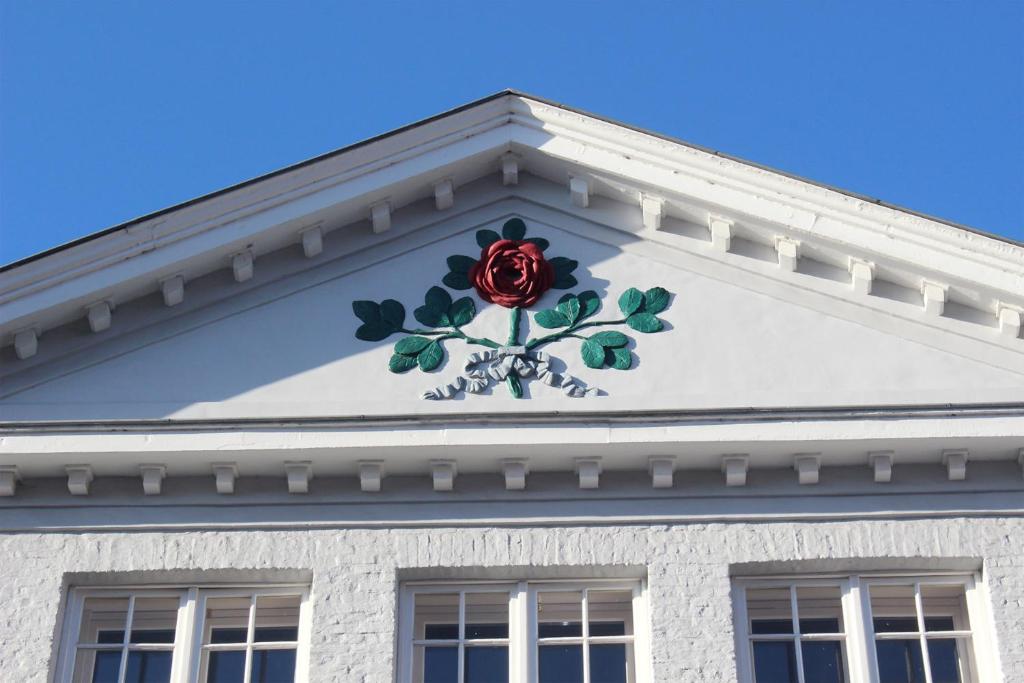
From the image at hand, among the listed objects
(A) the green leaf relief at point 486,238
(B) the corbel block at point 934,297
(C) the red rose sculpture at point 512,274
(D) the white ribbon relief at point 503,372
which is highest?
(A) the green leaf relief at point 486,238

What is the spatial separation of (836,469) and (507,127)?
11.9ft

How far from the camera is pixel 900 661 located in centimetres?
1320

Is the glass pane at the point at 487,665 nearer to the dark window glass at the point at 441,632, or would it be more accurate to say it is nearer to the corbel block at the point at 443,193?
the dark window glass at the point at 441,632

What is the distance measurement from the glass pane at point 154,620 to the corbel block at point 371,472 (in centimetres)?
154

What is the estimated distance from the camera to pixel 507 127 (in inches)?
591

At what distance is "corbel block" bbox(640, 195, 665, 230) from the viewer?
14.8 meters

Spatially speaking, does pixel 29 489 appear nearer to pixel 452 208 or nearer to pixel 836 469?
pixel 452 208

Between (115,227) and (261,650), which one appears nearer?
(261,650)

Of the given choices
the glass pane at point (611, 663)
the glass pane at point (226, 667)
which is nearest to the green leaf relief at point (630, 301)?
the glass pane at point (611, 663)

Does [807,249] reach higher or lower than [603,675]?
higher

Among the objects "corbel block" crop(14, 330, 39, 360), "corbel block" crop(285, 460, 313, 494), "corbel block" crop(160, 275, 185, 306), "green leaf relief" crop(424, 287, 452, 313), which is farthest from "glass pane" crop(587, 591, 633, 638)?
"corbel block" crop(14, 330, 39, 360)

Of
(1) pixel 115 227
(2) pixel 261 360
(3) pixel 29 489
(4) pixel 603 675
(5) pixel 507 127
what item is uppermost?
(5) pixel 507 127

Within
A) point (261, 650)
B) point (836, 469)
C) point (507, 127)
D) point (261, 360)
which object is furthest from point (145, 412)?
point (836, 469)

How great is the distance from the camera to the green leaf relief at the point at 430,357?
14.2m
